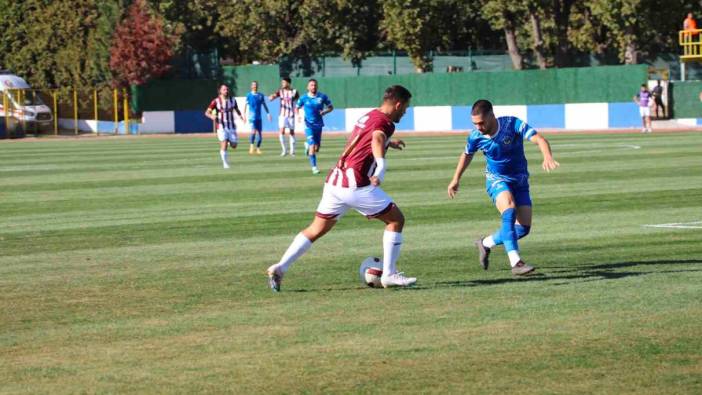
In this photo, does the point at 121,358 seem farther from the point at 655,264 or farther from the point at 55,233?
the point at 55,233

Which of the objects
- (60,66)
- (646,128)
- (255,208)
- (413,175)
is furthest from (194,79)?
(255,208)

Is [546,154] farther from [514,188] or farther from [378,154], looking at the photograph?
[378,154]

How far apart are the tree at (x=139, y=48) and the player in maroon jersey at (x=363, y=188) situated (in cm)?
5460

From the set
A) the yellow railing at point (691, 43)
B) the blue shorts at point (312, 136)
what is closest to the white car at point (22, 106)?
the yellow railing at point (691, 43)

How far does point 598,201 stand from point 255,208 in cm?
515

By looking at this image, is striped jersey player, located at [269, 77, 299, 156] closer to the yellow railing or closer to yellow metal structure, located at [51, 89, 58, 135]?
the yellow railing

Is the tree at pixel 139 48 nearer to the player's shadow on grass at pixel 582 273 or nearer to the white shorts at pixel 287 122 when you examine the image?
the white shorts at pixel 287 122

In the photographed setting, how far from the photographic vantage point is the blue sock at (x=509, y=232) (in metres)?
12.2

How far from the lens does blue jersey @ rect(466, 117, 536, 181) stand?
1259 cm

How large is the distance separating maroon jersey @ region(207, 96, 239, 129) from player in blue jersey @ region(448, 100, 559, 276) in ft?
64.8

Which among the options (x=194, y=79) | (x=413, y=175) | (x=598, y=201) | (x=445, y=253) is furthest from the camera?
(x=194, y=79)

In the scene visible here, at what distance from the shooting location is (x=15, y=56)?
7100 centimetres

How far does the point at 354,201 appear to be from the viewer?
11.2 meters

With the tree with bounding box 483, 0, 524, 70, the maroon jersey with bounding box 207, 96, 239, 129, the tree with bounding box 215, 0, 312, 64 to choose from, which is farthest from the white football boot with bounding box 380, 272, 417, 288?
the tree with bounding box 215, 0, 312, 64
